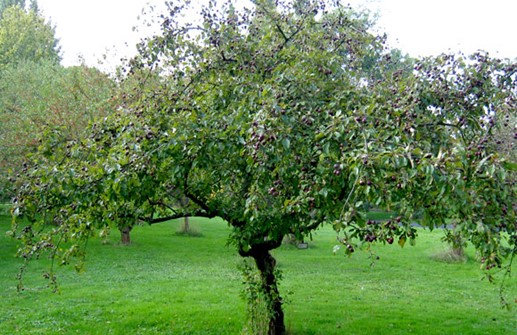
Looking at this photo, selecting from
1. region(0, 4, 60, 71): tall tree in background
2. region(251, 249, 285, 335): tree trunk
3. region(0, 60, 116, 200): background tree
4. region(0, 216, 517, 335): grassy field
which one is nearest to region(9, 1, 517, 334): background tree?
region(251, 249, 285, 335): tree trunk

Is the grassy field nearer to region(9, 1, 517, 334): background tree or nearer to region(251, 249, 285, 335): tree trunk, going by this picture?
region(251, 249, 285, 335): tree trunk

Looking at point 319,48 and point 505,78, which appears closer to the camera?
point 505,78

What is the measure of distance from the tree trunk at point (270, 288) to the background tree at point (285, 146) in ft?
0.08

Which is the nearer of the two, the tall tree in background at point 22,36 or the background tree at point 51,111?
the background tree at point 51,111

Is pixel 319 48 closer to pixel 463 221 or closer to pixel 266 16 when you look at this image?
pixel 266 16

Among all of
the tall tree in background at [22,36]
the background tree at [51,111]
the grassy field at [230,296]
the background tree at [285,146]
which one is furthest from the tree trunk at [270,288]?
the tall tree in background at [22,36]

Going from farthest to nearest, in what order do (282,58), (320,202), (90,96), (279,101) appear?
1. (90,96)
2. (282,58)
3. (279,101)
4. (320,202)

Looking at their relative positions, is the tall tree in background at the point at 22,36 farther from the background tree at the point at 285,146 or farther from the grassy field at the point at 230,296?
the background tree at the point at 285,146

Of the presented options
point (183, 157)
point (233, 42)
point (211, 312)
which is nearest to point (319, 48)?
point (233, 42)

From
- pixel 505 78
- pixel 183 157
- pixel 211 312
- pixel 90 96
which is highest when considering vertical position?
pixel 90 96

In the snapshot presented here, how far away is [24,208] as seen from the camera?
509 centimetres

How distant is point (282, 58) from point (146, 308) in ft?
18.8

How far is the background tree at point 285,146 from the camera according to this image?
3.59 m

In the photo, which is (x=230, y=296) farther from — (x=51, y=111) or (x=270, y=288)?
(x=51, y=111)
